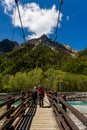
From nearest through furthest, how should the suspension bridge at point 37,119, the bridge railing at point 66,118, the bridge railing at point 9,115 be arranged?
the bridge railing at point 66,118, the suspension bridge at point 37,119, the bridge railing at point 9,115

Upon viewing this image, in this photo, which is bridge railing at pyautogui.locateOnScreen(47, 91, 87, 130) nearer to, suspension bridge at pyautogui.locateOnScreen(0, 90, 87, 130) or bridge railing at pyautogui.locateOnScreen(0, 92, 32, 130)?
suspension bridge at pyautogui.locateOnScreen(0, 90, 87, 130)

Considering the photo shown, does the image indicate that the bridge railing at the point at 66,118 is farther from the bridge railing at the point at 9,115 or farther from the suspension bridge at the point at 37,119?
the bridge railing at the point at 9,115

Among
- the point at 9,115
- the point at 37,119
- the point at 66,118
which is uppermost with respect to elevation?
the point at 37,119

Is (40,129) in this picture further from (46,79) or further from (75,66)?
(75,66)

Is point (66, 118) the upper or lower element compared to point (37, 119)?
lower

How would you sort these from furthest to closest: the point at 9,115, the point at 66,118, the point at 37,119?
the point at 37,119
the point at 9,115
the point at 66,118

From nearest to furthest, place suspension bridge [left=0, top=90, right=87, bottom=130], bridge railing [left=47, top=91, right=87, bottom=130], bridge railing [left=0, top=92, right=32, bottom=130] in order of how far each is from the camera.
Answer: bridge railing [left=47, top=91, right=87, bottom=130], suspension bridge [left=0, top=90, right=87, bottom=130], bridge railing [left=0, top=92, right=32, bottom=130]

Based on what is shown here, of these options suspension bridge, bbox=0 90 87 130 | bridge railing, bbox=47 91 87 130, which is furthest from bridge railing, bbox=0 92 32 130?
bridge railing, bbox=47 91 87 130

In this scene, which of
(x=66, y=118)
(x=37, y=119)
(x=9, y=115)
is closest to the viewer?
(x=66, y=118)

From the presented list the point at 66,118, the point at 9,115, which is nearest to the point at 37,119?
the point at 9,115

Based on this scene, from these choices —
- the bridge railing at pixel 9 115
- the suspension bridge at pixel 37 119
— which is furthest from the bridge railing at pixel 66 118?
the bridge railing at pixel 9 115

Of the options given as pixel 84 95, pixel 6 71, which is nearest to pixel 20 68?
pixel 6 71

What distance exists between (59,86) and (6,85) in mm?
20568

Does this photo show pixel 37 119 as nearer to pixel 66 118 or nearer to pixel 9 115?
pixel 9 115
